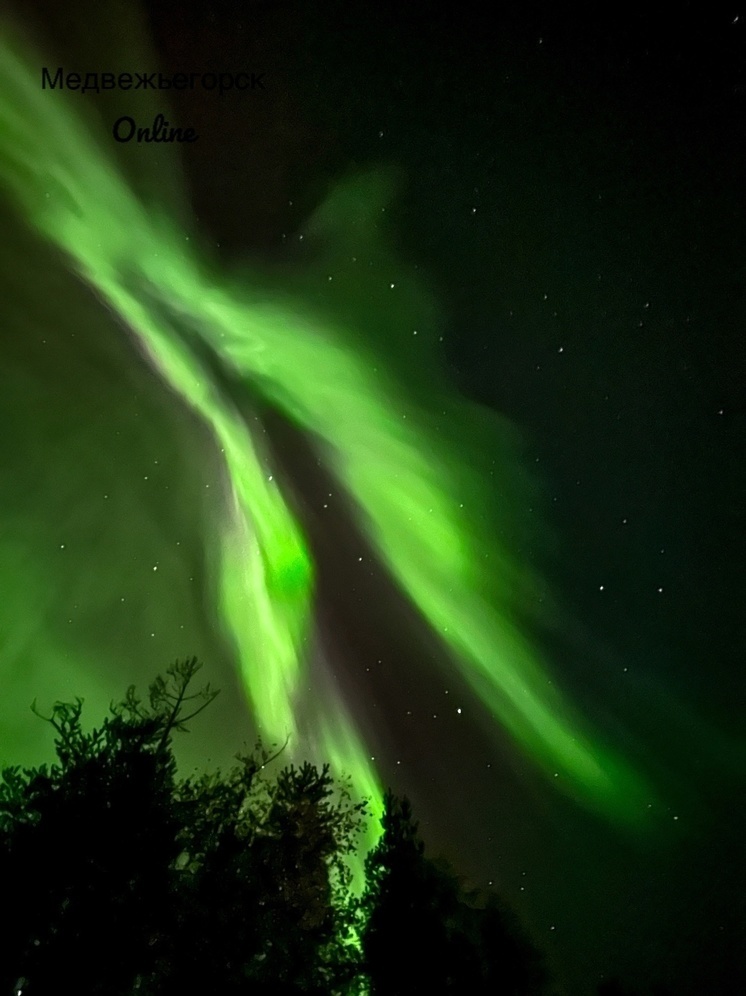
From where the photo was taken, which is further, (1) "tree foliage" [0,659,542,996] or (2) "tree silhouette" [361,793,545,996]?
(2) "tree silhouette" [361,793,545,996]

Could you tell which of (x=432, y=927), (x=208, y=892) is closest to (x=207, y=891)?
(x=208, y=892)

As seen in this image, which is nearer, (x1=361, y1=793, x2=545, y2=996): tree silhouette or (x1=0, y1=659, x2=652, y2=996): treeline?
(x1=0, y1=659, x2=652, y2=996): treeline

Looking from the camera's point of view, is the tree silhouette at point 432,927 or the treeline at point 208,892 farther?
the tree silhouette at point 432,927

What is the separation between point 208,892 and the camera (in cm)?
778

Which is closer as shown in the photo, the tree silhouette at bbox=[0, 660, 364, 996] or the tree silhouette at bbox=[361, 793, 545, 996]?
the tree silhouette at bbox=[0, 660, 364, 996]

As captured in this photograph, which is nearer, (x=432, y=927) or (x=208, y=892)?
(x=208, y=892)

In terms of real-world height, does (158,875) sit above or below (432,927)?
below

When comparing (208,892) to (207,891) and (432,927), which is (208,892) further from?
(432,927)

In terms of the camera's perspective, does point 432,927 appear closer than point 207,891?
No

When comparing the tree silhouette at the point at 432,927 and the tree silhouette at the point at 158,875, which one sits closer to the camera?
the tree silhouette at the point at 158,875

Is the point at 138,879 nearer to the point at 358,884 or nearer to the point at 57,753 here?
the point at 57,753

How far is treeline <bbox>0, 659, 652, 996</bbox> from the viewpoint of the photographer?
266 inches

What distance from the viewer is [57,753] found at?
7719 millimetres

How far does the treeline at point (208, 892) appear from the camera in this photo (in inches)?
266
